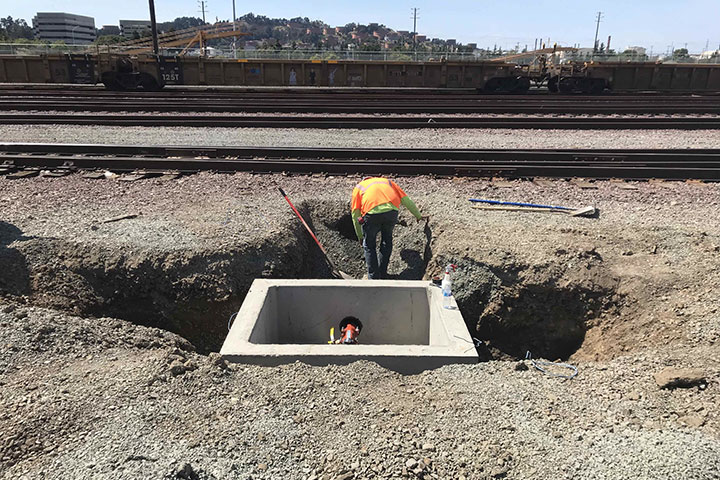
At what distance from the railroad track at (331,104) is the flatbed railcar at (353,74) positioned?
434 cm

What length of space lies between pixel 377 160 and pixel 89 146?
7149 millimetres

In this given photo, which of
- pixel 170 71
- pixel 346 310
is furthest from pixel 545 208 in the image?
pixel 170 71

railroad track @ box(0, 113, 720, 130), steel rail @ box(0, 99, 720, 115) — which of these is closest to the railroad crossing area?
railroad track @ box(0, 113, 720, 130)

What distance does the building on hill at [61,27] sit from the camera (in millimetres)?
139625

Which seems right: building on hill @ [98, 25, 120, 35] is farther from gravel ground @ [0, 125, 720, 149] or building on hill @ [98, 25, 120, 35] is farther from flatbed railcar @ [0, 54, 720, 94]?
gravel ground @ [0, 125, 720, 149]

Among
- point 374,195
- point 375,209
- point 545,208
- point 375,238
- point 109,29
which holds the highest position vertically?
point 109,29

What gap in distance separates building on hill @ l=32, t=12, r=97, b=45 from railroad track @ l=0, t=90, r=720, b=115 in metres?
140

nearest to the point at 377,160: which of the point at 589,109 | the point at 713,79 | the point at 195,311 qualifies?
the point at 195,311

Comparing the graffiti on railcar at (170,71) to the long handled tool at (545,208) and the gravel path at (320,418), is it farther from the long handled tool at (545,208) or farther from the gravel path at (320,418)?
the gravel path at (320,418)

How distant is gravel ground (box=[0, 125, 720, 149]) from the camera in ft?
44.7

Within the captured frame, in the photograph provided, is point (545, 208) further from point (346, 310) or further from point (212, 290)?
point (212, 290)

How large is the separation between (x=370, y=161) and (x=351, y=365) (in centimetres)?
763

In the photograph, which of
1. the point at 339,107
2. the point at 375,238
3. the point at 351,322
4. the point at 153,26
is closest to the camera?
the point at 351,322

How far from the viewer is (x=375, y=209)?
22.9 ft
